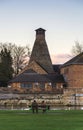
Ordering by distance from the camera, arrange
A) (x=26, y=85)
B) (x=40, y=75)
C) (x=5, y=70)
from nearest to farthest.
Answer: (x=26, y=85)
(x=40, y=75)
(x=5, y=70)

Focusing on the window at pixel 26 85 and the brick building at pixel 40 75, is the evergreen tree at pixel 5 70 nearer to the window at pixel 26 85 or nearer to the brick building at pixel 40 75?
the brick building at pixel 40 75

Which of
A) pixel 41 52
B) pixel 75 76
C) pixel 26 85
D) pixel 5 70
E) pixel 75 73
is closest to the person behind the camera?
pixel 75 73

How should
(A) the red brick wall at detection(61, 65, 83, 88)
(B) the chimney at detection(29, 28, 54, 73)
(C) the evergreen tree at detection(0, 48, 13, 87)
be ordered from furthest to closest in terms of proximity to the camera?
(B) the chimney at detection(29, 28, 54, 73)
(C) the evergreen tree at detection(0, 48, 13, 87)
(A) the red brick wall at detection(61, 65, 83, 88)

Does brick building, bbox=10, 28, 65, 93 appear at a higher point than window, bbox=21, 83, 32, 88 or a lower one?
higher

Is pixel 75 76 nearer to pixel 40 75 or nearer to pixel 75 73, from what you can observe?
pixel 75 73

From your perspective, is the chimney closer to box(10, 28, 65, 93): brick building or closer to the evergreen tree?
box(10, 28, 65, 93): brick building

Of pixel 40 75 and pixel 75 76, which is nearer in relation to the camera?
pixel 75 76

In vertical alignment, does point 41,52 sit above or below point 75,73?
above

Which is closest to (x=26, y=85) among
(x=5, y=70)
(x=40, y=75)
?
(x=40, y=75)

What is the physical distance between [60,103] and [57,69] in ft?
128

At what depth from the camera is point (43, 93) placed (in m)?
96.2

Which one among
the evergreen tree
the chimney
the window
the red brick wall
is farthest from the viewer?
the chimney

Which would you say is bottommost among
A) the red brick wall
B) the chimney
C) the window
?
the window

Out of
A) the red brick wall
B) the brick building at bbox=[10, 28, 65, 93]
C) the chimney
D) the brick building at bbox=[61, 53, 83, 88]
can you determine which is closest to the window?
the brick building at bbox=[10, 28, 65, 93]
